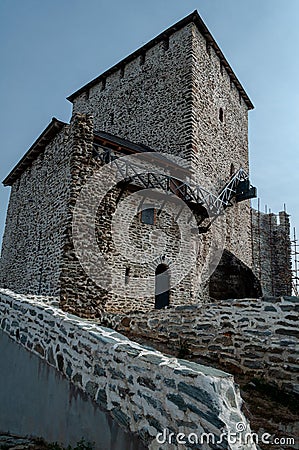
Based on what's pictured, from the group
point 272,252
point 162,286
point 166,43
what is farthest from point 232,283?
point 166,43

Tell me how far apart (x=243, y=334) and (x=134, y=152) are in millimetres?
7100

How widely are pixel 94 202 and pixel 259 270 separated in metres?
12.5

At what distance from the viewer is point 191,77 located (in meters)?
13.6

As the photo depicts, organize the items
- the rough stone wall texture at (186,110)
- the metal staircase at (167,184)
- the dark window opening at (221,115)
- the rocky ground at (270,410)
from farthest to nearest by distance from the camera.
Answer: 1. the dark window opening at (221,115)
2. the rough stone wall texture at (186,110)
3. the metal staircase at (167,184)
4. the rocky ground at (270,410)

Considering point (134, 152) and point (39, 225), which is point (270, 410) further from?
point (134, 152)

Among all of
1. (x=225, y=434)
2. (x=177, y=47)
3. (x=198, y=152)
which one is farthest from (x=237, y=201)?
(x=225, y=434)

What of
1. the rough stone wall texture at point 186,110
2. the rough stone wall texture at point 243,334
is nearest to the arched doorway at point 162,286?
the rough stone wall texture at point 186,110

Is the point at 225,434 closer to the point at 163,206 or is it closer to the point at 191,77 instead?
the point at 163,206

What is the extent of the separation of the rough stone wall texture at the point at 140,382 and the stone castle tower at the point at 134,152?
14.1 ft

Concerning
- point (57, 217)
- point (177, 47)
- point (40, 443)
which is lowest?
point (40, 443)

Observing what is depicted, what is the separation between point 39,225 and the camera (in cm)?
1042

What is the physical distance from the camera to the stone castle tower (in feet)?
29.8

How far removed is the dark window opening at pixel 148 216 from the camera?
10812 mm

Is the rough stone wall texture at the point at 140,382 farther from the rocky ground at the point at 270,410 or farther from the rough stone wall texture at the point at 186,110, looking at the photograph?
the rough stone wall texture at the point at 186,110
